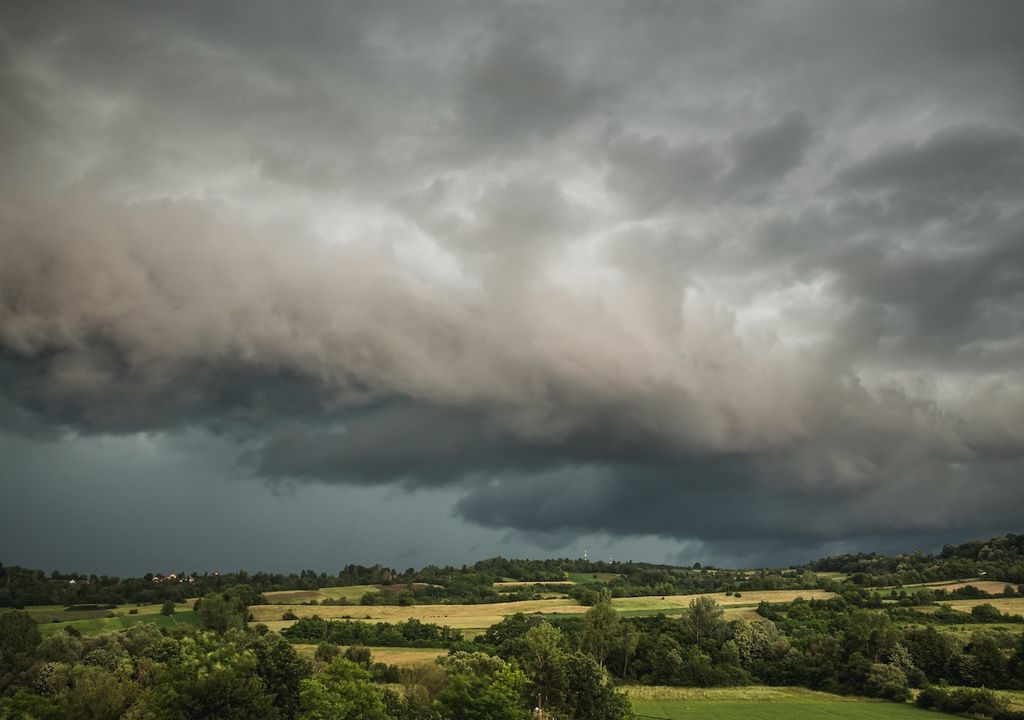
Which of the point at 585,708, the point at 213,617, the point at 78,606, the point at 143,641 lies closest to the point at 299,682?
the point at 585,708

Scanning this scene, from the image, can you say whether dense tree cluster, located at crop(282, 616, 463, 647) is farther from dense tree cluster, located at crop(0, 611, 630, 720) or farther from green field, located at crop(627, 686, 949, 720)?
green field, located at crop(627, 686, 949, 720)

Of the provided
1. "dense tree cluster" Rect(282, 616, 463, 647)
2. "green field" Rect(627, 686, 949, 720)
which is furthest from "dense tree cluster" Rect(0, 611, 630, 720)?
"dense tree cluster" Rect(282, 616, 463, 647)

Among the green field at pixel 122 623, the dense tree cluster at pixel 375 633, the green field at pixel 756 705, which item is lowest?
the green field at pixel 756 705

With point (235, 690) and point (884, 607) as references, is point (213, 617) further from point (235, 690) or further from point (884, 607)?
point (884, 607)

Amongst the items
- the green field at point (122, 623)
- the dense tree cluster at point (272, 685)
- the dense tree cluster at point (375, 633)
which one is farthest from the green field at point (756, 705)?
the green field at point (122, 623)

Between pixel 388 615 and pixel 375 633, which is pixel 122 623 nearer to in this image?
pixel 375 633

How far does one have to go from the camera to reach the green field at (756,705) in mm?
110062

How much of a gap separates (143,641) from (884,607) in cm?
16868

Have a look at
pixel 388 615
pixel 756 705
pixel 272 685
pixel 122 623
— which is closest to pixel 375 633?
pixel 388 615

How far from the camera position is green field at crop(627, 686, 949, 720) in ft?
361

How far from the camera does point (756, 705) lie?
12219cm

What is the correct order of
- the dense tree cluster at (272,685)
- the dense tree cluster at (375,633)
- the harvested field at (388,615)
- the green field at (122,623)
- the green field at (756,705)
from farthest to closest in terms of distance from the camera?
the harvested field at (388,615) < the dense tree cluster at (375,633) < the green field at (122,623) < the green field at (756,705) < the dense tree cluster at (272,685)

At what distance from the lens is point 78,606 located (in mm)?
192500

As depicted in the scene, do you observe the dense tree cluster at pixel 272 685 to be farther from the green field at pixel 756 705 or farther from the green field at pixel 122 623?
the green field at pixel 122 623
